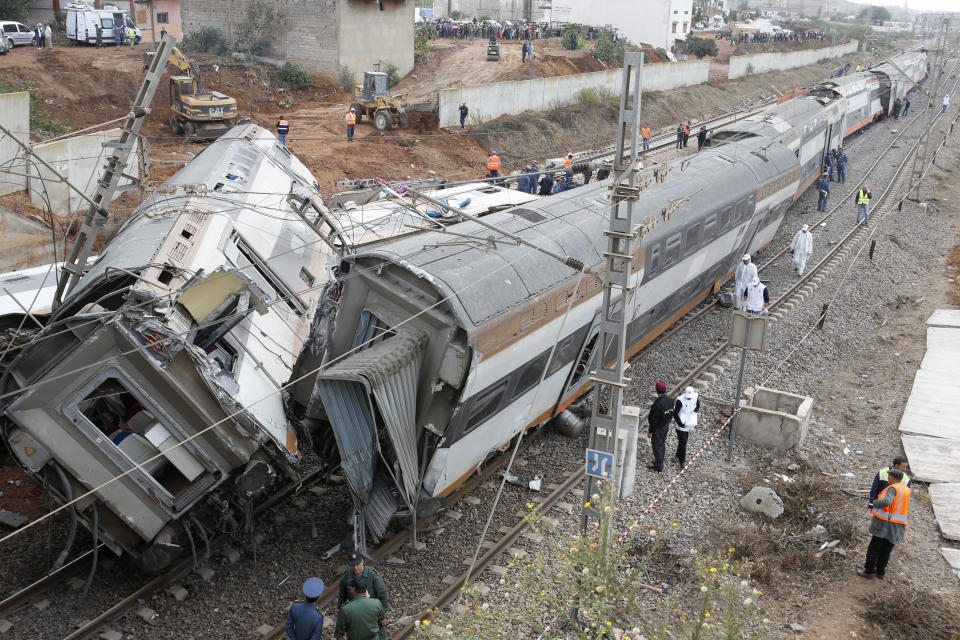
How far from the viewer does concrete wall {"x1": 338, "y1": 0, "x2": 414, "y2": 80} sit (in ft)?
130

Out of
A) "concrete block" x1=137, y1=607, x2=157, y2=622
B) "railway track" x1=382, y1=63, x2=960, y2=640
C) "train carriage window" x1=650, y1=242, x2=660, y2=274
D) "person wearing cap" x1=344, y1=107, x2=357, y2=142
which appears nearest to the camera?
"concrete block" x1=137, y1=607, x2=157, y2=622

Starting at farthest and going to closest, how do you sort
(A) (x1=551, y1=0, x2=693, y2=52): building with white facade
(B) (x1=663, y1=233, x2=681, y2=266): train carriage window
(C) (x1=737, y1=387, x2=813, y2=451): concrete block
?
1. (A) (x1=551, y1=0, x2=693, y2=52): building with white facade
2. (B) (x1=663, y1=233, x2=681, y2=266): train carriage window
3. (C) (x1=737, y1=387, x2=813, y2=451): concrete block

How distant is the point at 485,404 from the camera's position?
33.0 ft

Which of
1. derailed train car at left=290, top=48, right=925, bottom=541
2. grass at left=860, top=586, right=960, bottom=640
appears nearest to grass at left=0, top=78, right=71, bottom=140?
derailed train car at left=290, top=48, right=925, bottom=541

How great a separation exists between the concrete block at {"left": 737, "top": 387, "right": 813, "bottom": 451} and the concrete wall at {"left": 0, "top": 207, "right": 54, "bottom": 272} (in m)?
17.9

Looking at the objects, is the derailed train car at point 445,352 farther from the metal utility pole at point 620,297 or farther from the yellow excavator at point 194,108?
the yellow excavator at point 194,108

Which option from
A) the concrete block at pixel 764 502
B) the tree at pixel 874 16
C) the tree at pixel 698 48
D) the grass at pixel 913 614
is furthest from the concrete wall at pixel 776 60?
the tree at pixel 874 16

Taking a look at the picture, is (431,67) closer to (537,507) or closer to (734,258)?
(734,258)

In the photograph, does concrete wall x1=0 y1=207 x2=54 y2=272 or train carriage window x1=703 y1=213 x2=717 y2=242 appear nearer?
train carriage window x1=703 y1=213 x2=717 y2=242

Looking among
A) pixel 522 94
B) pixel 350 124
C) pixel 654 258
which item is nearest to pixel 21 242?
pixel 350 124

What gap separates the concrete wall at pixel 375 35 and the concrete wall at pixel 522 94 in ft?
27.1

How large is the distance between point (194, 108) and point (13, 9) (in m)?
24.3

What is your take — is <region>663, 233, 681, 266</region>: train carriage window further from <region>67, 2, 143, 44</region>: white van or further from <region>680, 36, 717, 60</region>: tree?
<region>680, 36, 717, 60</region>: tree

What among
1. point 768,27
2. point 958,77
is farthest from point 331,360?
point 768,27
